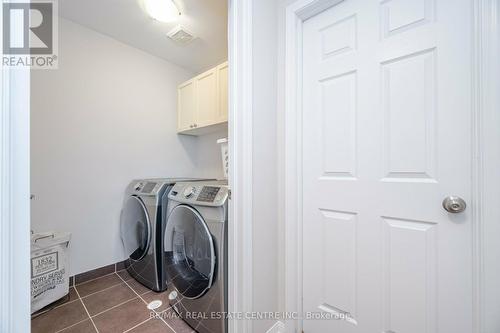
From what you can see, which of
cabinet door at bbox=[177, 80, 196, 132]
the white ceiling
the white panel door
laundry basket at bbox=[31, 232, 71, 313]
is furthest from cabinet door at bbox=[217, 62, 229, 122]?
laundry basket at bbox=[31, 232, 71, 313]

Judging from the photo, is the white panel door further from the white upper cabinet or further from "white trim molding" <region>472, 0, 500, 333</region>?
the white upper cabinet

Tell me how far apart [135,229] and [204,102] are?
1.47m

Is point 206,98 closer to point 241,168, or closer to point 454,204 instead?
point 241,168

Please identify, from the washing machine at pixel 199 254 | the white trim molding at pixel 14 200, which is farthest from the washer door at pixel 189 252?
the white trim molding at pixel 14 200

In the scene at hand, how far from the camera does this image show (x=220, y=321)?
115 cm

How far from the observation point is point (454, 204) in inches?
31.4

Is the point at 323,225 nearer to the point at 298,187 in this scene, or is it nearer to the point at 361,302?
the point at 298,187

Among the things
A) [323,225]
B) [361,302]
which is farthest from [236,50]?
[361,302]

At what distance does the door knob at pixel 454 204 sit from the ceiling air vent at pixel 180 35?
2.28m

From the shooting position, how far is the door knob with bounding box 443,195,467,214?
2.59ft

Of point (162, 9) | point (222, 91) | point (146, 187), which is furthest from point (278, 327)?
point (162, 9)

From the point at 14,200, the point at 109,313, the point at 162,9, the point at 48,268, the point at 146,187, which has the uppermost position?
the point at 162,9

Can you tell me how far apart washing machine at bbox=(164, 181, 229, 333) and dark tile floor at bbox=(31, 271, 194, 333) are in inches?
5.1

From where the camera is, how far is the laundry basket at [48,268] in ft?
4.71
